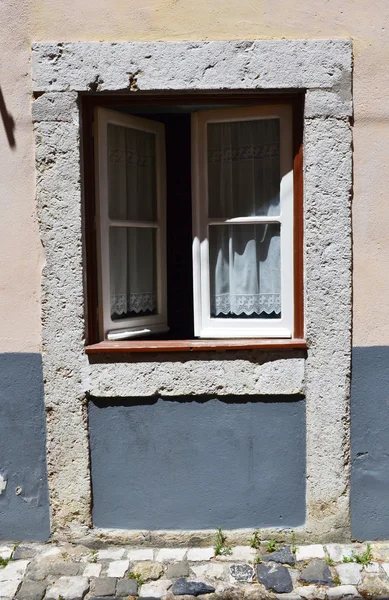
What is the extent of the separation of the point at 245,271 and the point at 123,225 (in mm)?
807

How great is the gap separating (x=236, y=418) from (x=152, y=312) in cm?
93

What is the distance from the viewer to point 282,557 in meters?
3.41

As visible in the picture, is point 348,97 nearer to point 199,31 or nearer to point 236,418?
point 199,31

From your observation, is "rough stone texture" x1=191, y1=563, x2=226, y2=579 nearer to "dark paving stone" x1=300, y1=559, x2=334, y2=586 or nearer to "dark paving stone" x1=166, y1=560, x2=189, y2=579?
"dark paving stone" x1=166, y1=560, x2=189, y2=579

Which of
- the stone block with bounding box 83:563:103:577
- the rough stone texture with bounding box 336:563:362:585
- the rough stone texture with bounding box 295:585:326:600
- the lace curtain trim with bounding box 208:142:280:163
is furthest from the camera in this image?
the lace curtain trim with bounding box 208:142:280:163

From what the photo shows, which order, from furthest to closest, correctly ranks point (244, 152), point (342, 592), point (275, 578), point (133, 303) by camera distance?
point (133, 303) < point (244, 152) < point (275, 578) < point (342, 592)

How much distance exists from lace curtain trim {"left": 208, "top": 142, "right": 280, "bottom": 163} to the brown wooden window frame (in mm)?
159

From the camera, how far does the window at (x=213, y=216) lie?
362 centimetres

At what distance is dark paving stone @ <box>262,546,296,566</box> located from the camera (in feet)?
11.1

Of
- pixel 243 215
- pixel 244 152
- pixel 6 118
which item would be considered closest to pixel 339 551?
pixel 243 215

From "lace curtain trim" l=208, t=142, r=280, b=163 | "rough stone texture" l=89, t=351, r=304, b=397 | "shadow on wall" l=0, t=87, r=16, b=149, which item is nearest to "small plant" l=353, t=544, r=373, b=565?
"rough stone texture" l=89, t=351, r=304, b=397

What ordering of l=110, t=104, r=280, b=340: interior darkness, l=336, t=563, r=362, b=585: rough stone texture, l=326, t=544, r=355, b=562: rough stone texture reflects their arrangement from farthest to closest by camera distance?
1. l=110, t=104, r=280, b=340: interior darkness
2. l=326, t=544, r=355, b=562: rough stone texture
3. l=336, t=563, r=362, b=585: rough stone texture

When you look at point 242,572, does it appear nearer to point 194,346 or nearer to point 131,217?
point 194,346

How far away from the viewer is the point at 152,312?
4000mm
